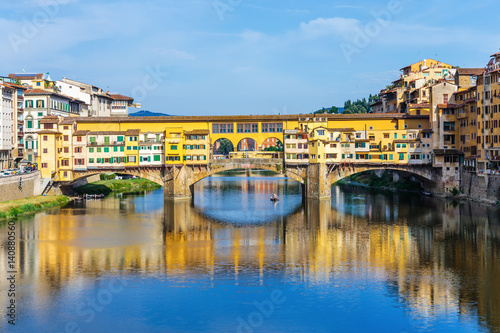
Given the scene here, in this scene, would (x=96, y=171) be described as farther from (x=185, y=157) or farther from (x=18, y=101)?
(x=18, y=101)

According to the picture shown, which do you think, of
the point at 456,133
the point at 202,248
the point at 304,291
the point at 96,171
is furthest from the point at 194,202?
the point at 304,291

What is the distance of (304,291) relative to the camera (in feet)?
98.1

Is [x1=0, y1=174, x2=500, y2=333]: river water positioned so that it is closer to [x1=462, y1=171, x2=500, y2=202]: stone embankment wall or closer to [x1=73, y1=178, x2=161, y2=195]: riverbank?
[x1=462, y1=171, x2=500, y2=202]: stone embankment wall

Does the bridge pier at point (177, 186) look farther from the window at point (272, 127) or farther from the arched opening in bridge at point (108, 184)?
the window at point (272, 127)

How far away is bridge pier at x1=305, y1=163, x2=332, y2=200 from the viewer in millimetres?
66875

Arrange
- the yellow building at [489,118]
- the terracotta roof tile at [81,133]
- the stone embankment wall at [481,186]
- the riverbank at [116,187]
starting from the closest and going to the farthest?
the stone embankment wall at [481,186], the yellow building at [489,118], the terracotta roof tile at [81,133], the riverbank at [116,187]

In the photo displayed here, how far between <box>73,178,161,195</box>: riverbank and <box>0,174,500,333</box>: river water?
16323 mm

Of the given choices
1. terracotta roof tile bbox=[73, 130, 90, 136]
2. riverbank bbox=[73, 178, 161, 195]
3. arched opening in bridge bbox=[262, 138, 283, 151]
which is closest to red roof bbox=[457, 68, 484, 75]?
terracotta roof tile bbox=[73, 130, 90, 136]

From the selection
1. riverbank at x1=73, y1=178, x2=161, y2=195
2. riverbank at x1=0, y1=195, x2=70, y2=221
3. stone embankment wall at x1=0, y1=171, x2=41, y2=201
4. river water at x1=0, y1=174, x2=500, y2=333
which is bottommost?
river water at x1=0, y1=174, x2=500, y2=333

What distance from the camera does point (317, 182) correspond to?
67.4 meters

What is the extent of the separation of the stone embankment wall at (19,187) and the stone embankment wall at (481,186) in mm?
47699

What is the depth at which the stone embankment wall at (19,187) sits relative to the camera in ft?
181

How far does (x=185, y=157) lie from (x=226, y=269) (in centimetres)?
3467

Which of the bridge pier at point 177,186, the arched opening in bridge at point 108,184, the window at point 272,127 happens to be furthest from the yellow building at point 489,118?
the arched opening in bridge at point 108,184
